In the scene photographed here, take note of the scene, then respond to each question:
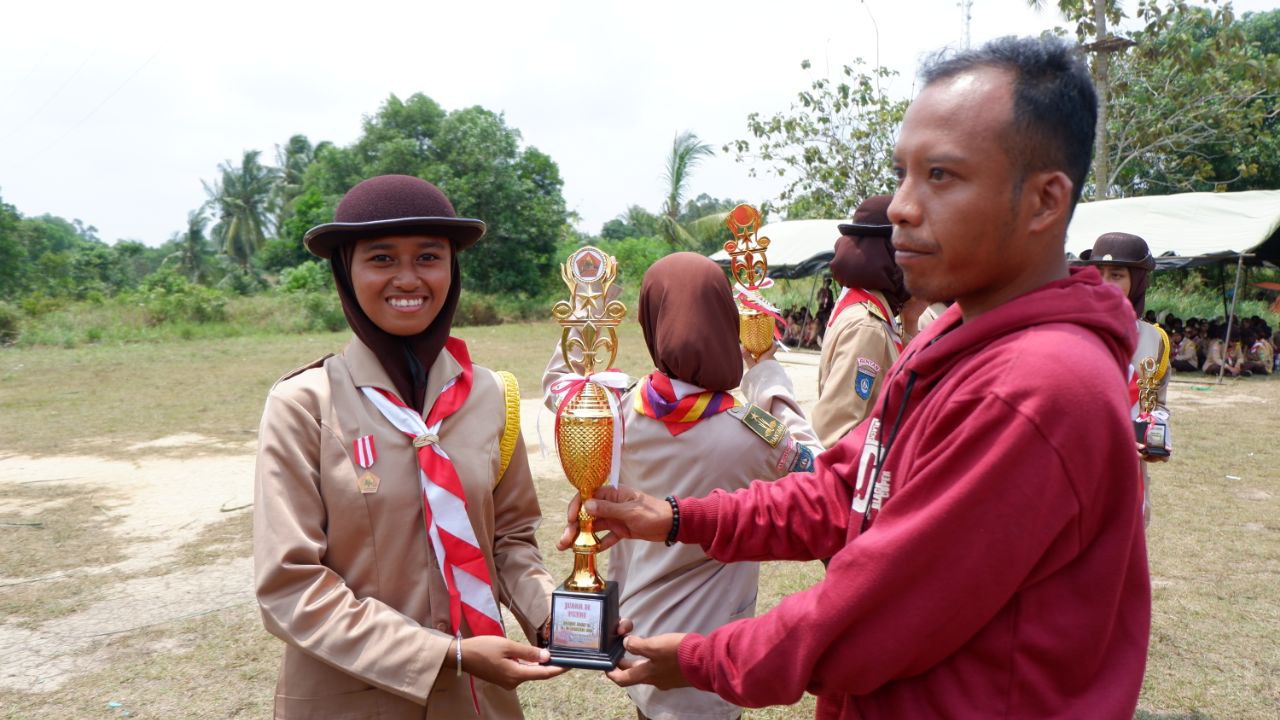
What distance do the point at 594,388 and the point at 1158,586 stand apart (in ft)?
15.5

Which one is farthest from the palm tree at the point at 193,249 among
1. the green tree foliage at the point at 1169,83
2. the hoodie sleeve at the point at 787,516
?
the hoodie sleeve at the point at 787,516

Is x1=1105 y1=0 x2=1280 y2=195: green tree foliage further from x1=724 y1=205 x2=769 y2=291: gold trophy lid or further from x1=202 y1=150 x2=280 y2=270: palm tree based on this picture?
x1=202 y1=150 x2=280 y2=270: palm tree

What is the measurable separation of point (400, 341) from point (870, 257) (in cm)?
234

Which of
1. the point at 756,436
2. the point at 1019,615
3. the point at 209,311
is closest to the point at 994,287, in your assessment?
the point at 1019,615

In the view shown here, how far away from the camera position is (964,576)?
4.25 ft

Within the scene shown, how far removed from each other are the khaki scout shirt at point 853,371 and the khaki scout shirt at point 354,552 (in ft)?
5.88

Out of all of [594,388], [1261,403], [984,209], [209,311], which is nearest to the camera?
[984,209]

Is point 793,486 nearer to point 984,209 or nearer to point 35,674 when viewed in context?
point 984,209

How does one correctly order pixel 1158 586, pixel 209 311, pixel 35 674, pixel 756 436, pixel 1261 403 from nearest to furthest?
pixel 756 436, pixel 35 674, pixel 1158 586, pixel 1261 403, pixel 209 311

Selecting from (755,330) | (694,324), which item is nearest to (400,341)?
(694,324)

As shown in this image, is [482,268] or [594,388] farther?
[482,268]

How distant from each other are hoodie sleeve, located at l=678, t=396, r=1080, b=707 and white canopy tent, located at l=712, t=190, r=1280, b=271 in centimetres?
1434

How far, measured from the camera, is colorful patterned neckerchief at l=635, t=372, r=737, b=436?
2.85 meters

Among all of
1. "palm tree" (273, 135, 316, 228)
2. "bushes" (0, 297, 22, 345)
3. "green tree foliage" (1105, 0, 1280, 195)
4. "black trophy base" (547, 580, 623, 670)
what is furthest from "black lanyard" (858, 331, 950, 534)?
"palm tree" (273, 135, 316, 228)
